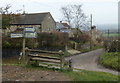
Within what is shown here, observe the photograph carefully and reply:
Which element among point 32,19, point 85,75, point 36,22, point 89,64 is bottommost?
point 89,64

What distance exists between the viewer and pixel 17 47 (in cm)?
1962

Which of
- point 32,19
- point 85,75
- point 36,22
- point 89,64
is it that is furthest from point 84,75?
point 32,19

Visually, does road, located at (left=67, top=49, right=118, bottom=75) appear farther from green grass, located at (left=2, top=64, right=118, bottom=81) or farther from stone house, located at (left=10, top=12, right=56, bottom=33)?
stone house, located at (left=10, top=12, right=56, bottom=33)

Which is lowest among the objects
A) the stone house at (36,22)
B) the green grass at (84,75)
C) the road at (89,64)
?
the road at (89,64)

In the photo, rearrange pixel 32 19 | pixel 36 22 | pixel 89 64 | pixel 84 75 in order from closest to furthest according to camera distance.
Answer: pixel 84 75 < pixel 89 64 < pixel 36 22 < pixel 32 19

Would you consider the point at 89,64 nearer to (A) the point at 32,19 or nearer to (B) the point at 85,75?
(B) the point at 85,75

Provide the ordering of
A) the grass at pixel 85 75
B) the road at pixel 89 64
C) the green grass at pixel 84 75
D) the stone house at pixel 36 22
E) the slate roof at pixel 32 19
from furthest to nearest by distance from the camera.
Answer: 1. the slate roof at pixel 32 19
2. the stone house at pixel 36 22
3. the road at pixel 89 64
4. the green grass at pixel 84 75
5. the grass at pixel 85 75

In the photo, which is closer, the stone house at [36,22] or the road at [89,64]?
the road at [89,64]

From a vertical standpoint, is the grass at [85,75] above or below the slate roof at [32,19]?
below

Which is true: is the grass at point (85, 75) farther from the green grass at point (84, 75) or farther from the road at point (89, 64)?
the road at point (89, 64)

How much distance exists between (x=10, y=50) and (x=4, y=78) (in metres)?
14.2

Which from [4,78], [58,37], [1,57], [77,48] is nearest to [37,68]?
[4,78]

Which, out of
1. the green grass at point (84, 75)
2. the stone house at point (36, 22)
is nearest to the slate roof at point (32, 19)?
the stone house at point (36, 22)

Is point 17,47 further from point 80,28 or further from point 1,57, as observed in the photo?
point 80,28
